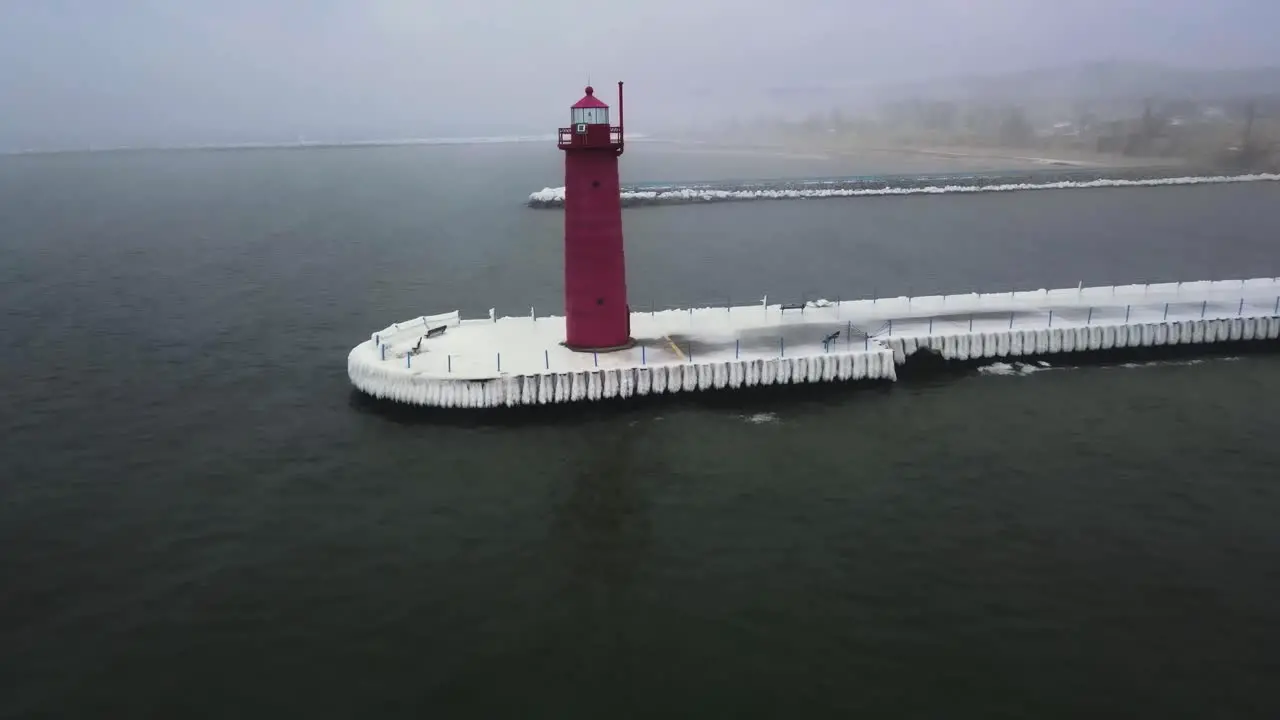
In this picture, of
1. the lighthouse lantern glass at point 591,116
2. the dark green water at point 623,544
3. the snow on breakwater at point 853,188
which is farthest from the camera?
the snow on breakwater at point 853,188

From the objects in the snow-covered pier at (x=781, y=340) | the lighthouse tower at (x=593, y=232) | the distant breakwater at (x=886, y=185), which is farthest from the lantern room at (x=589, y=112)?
the distant breakwater at (x=886, y=185)

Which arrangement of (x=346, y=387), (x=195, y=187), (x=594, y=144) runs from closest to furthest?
1. (x=594, y=144)
2. (x=346, y=387)
3. (x=195, y=187)

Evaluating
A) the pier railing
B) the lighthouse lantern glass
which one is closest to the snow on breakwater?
the pier railing

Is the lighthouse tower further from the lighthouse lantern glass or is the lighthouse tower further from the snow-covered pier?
the snow-covered pier

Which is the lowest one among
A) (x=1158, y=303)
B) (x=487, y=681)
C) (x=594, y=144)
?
(x=487, y=681)

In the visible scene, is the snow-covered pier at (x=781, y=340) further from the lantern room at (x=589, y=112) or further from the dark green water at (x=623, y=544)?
the lantern room at (x=589, y=112)

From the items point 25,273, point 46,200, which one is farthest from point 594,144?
point 46,200

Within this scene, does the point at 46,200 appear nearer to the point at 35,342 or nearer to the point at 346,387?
the point at 35,342
